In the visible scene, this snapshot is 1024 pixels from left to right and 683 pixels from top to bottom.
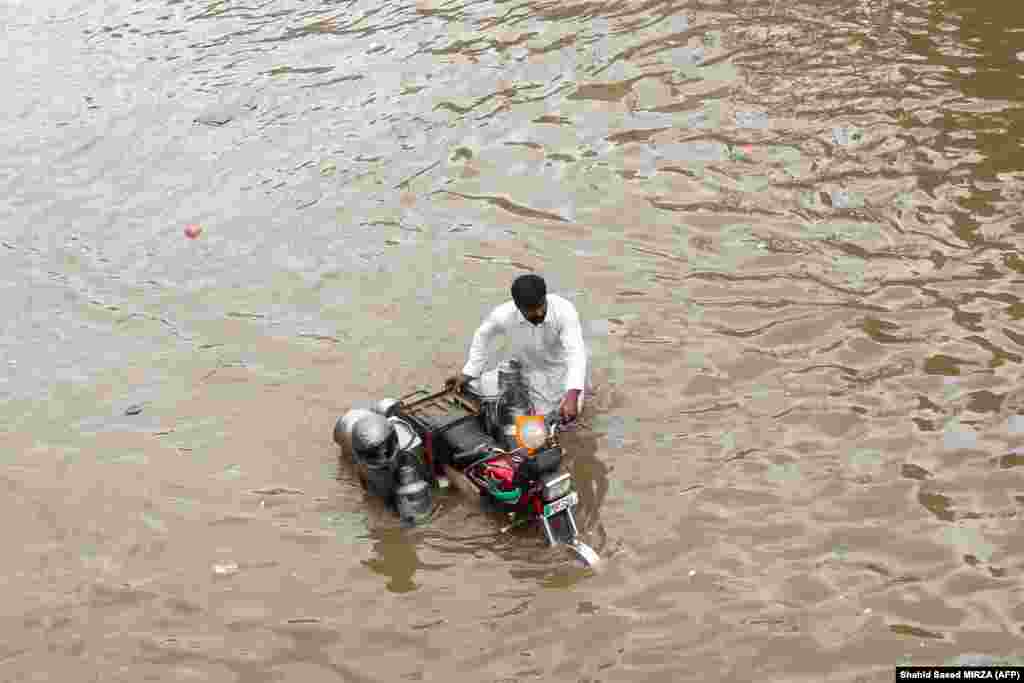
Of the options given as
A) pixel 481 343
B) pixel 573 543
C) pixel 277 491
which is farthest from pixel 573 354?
pixel 277 491

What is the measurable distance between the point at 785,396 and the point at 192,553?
4.96 metres

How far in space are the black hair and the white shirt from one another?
385 millimetres

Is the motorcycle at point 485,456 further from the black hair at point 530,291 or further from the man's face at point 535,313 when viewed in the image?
the black hair at point 530,291

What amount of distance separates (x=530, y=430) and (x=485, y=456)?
0.77 meters

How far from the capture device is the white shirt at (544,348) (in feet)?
25.1

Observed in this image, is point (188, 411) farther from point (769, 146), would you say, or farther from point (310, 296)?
point (769, 146)

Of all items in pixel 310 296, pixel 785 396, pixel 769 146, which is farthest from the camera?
pixel 769 146

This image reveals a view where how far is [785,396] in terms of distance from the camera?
8055 millimetres

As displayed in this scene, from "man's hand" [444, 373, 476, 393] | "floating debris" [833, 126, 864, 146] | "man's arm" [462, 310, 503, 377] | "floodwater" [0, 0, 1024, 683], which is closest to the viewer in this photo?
"floodwater" [0, 0, 1024, 683]

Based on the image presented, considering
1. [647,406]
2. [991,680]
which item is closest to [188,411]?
[647,406]

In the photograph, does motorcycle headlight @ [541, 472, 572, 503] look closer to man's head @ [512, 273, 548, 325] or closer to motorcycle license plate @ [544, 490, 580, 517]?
motorcycle license plate @ [544, 490, 580, 517]

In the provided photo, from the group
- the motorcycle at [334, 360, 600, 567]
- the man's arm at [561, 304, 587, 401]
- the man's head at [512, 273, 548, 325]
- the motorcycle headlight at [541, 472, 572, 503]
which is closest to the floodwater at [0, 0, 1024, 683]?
the motorcycle at [334, 360, 600, 567]

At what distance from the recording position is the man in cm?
739

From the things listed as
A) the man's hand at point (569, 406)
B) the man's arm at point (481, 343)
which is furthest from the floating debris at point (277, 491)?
the man's hand at point (569, 406)
